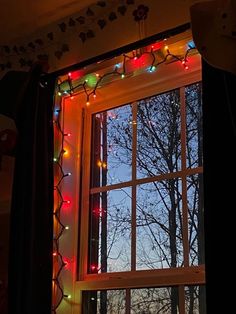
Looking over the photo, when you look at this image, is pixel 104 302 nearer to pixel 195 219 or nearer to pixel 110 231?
pixel 110 231

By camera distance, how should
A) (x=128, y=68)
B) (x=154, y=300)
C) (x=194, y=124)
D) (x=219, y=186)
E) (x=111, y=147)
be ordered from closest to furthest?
(x=219, y=186) < (x=154, y=300) < (x=194, y=124) < (x=128, y=68) < (x=111, y=147)

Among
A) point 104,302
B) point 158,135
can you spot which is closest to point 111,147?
point 158,135

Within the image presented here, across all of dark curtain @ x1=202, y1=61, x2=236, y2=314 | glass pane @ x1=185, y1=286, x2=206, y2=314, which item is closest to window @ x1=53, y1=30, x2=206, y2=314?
glass pane @ x1=185, y1=286, x2=206, y2=314

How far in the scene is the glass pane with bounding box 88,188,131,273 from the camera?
231cm

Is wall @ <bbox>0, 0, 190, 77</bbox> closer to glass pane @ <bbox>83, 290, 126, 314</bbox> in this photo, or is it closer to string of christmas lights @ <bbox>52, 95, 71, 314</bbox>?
string of christmas lights @ <bbox>52, 95, 71, 314</bbox>

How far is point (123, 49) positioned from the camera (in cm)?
224

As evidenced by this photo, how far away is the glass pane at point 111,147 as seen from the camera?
2428 mm

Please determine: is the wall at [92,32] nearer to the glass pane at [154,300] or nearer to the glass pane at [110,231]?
the glass pane at [110,231]

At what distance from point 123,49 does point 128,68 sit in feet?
0.36

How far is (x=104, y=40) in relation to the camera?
8.07 ft

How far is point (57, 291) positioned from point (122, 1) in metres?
1.34

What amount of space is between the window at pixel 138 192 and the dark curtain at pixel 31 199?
197 mm

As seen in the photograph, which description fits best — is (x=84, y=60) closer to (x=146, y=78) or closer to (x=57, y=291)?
(x=146, y=78)

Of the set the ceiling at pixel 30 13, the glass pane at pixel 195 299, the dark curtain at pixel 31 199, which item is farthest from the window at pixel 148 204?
the ceiling at pixel 30 13
